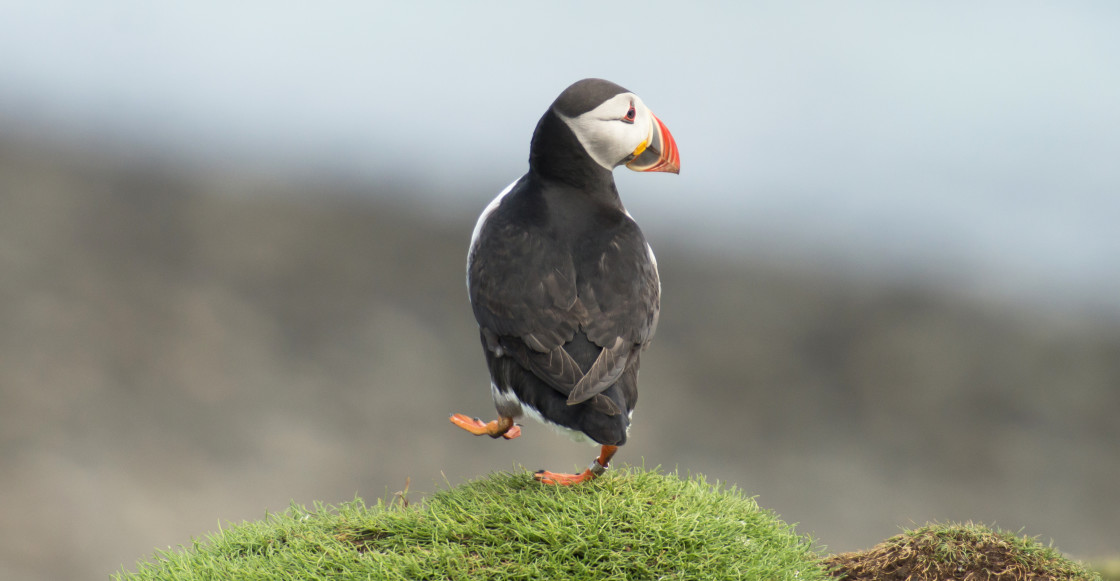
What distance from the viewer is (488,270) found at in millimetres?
4121

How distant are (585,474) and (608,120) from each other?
1680mm

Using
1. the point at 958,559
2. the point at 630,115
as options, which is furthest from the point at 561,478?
the point at 958,559

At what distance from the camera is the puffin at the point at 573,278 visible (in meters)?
3.80

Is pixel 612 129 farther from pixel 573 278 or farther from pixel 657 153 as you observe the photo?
pixel 573 278

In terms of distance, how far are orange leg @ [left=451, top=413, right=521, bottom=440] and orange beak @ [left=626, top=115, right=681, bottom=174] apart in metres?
1.41

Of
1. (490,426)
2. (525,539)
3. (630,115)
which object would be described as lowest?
(525,539)

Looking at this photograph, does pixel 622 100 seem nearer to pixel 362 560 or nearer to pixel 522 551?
pixel 522 551

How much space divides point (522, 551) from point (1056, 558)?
291 cm

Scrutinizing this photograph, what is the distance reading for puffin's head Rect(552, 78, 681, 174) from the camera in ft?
13.8

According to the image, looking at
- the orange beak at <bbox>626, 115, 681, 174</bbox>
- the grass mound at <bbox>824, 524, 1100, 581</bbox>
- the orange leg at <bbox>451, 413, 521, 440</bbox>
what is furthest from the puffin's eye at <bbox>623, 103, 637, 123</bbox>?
the grass mound at <bbox>824, 524, 1100, 581</bbox>

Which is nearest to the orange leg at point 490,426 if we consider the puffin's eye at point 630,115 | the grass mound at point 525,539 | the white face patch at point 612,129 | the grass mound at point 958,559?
the grass mound at point 525,539

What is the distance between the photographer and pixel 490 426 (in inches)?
173

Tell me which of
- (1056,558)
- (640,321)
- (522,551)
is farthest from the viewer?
(1056,558)

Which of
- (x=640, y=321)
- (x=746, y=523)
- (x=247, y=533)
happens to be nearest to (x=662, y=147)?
(x=640, y=321)
